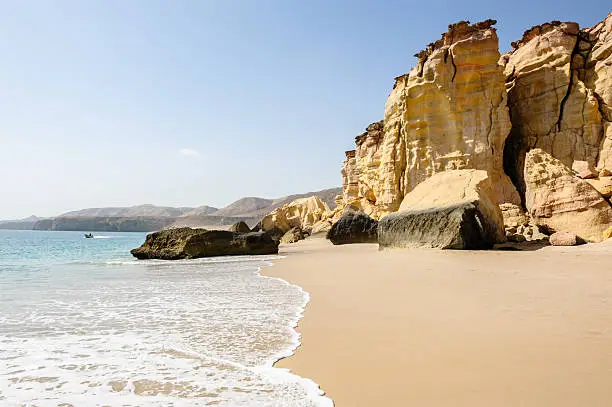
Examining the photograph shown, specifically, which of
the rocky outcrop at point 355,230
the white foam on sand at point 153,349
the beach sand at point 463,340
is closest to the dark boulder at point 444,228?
the beach sand at point 463,340

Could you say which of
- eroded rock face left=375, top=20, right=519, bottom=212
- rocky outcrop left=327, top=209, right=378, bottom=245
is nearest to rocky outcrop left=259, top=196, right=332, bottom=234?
eroded rock face left=375, top=20, right=519, bottom=212

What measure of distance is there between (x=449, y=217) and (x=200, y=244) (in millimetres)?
8542

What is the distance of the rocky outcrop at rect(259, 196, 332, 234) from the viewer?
1391 inches

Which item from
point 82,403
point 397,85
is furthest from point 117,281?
point 397,85

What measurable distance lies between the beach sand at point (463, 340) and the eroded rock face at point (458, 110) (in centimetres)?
1313

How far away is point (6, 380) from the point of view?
2672 millimetres

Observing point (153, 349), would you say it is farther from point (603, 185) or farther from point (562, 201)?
point (603, 185)

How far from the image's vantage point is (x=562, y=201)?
42.2 ft

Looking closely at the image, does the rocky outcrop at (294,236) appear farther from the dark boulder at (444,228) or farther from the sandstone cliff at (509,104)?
the dark boulder at (444,228)

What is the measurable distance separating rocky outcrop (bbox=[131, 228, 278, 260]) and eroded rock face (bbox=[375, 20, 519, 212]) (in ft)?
31.2

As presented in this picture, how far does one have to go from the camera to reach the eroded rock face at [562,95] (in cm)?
1734

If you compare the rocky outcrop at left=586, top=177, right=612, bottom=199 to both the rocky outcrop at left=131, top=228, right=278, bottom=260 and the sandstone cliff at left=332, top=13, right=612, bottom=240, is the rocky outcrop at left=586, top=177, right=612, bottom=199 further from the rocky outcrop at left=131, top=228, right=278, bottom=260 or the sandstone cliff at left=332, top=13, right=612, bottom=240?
the rocky outcrop at left=131, top=228, right=278, bottom=260

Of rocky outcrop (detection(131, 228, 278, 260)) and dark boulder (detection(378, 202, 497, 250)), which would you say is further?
rocky outcrop (detection(131, 228, 278, 260))

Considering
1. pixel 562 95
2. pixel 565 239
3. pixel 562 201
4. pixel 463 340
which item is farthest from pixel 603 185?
pixel 463 340
